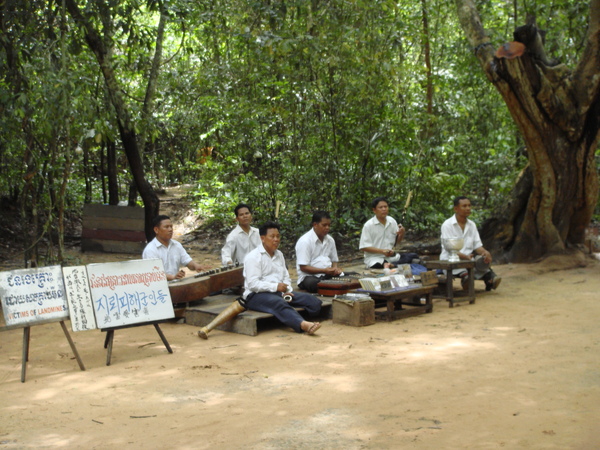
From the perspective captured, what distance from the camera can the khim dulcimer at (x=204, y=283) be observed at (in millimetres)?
7762

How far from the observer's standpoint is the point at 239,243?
351 inches

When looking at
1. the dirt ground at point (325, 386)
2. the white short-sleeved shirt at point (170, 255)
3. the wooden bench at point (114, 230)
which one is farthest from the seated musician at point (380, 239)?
the wooden bench at point (114, 230)

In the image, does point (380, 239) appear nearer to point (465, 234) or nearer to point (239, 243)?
point (465, 234)

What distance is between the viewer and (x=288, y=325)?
7.17 metres

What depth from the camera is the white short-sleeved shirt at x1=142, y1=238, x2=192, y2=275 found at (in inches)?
314

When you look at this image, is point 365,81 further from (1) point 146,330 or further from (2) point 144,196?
(1) point 146,330

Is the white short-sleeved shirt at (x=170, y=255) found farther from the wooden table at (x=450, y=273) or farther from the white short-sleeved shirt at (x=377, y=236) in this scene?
the wooden table at (x=450, y=273)

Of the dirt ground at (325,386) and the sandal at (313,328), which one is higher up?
the sandal at (313,328)

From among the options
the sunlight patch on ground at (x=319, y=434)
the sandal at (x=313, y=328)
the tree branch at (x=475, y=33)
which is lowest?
the sunlight patch on ground at (x=319, y=434)

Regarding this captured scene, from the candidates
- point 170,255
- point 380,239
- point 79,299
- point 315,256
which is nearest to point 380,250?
point 380,239

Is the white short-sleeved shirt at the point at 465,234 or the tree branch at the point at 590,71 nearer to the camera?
the white short-sleeved shirt at the point at 465,234

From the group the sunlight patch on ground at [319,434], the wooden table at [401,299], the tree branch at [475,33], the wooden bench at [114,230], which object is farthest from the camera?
the wooden bench at [114,230]

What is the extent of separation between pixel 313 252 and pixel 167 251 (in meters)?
1.79

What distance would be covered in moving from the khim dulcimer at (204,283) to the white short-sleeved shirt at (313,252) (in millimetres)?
790
